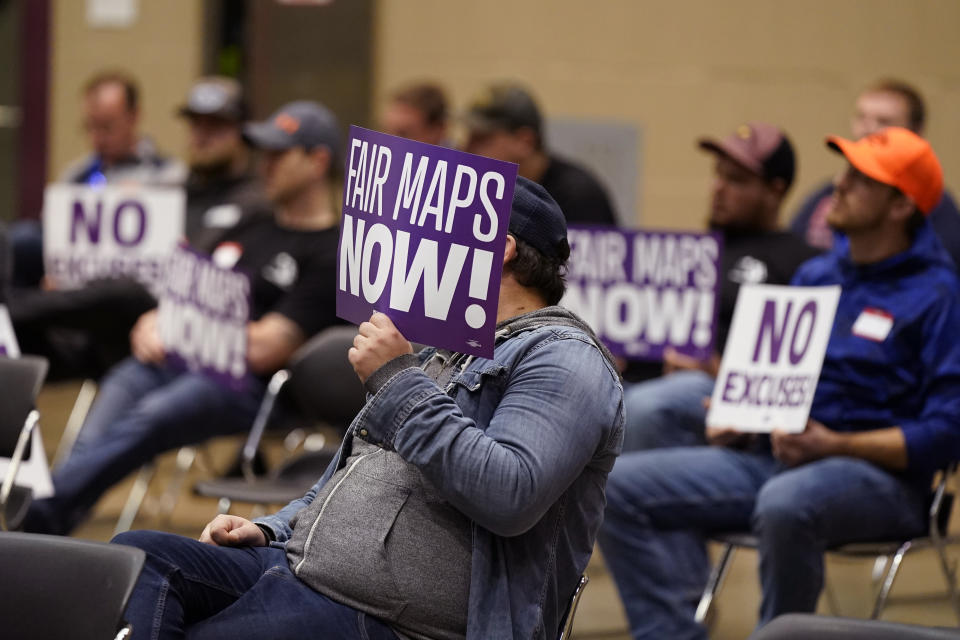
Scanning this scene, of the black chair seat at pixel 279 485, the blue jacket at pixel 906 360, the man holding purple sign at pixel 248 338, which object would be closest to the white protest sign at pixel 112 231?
the man holding purple sign at pixel 248 338

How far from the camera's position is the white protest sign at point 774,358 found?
132 inches

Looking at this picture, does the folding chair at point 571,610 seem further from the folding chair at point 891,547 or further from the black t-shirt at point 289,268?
the black t-shirt at point 289,268

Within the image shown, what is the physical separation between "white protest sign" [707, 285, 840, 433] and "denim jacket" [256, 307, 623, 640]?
1.18 m

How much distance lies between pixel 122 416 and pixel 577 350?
9.58 feet

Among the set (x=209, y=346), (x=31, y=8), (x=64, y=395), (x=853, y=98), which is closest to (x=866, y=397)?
(x=209, y=346)

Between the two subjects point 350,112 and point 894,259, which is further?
point 350,112

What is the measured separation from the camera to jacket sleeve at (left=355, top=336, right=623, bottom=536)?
2.07 m

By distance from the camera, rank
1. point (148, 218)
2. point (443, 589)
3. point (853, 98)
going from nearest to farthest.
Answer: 1. point (443, 589)
2. point (148, 218)
3. point (853, 98)

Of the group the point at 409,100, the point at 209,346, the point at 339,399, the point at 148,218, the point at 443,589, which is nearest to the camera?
the point at 443,589

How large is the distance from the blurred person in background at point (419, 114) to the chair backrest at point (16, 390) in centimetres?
295

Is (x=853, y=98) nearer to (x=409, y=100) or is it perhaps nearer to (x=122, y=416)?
(x=409, y=100)

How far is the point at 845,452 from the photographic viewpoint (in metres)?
3.36

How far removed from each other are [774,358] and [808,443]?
23 cm

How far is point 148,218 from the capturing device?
5.27m
